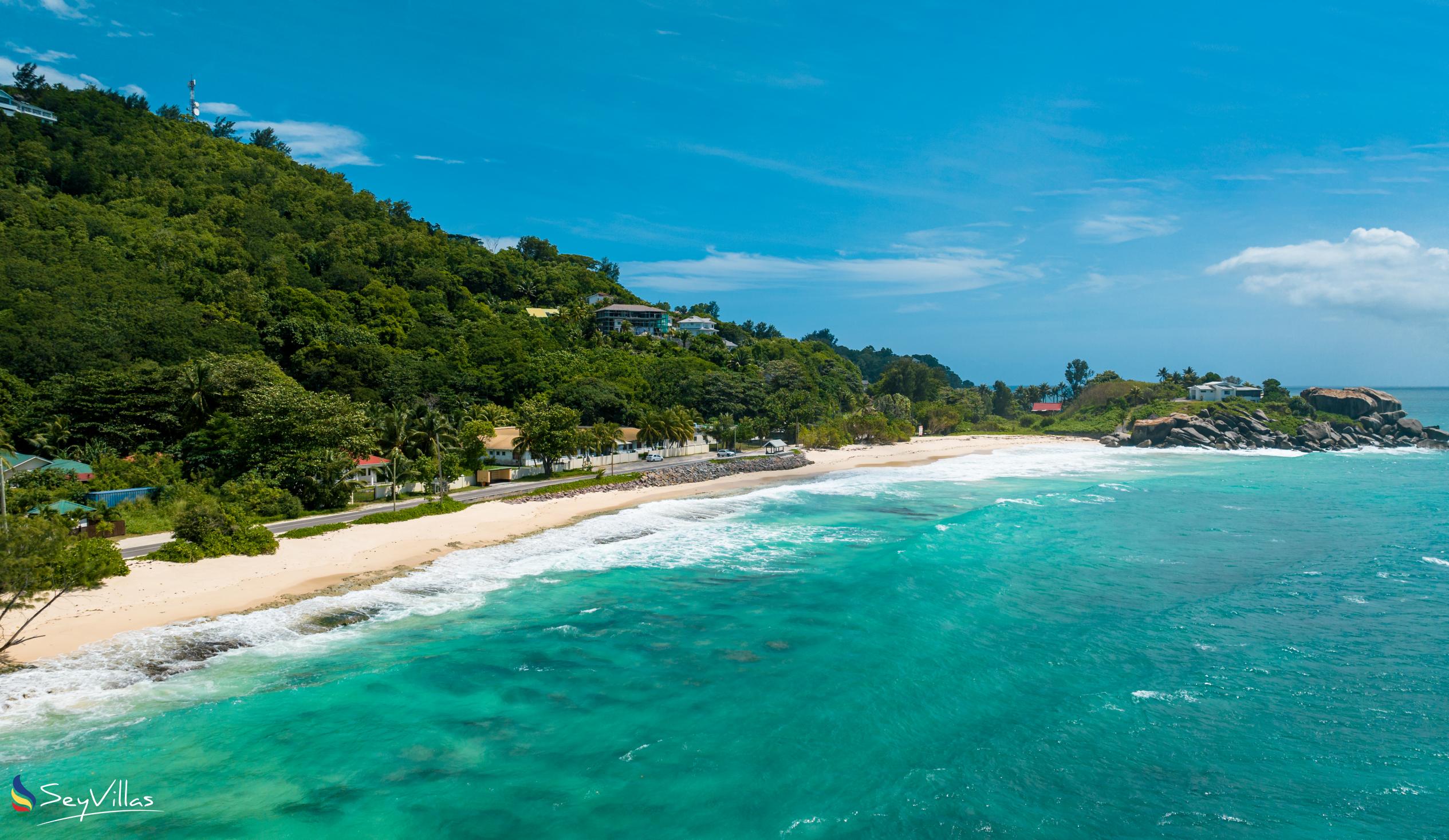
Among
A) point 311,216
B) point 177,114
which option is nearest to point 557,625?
point 311,216

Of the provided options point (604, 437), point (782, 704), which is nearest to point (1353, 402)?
point (604, 437)

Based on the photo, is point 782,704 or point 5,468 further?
point 5,468

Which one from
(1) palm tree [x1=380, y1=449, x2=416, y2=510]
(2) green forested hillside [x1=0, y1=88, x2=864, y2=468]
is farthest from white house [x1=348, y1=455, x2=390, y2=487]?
(2) green forested hillside [x1=0, y1=88, x2=864, y2=468]

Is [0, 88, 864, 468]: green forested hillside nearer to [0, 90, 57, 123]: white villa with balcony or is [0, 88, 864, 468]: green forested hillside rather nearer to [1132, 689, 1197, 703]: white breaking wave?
[0, 90, 57, 123]: white villa with balcony

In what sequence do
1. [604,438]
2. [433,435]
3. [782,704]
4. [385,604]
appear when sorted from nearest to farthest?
[782,704]
[385,604]
[433,435]
[604,438]

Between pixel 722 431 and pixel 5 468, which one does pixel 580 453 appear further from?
pixel 5 468

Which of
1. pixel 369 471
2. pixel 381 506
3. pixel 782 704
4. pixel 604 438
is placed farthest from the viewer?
pixel 604 438

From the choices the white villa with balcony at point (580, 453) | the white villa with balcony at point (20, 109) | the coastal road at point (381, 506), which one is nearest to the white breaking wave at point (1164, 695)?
the coastal road at point (381, 506)

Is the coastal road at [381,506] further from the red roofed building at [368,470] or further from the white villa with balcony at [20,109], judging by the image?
the white villa with balcony at [20,109]
